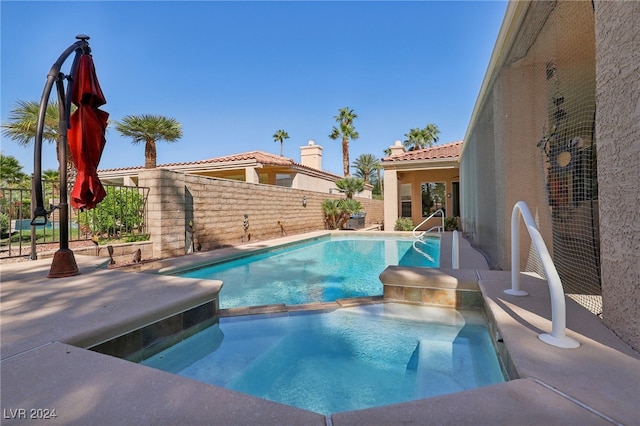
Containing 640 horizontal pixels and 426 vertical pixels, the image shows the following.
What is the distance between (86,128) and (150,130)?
11015mm

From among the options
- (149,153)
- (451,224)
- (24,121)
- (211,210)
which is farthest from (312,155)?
(24,121)

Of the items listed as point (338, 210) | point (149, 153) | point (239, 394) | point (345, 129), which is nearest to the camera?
point (239, 394)

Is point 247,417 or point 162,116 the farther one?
point 162,116

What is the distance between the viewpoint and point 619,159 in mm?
1917

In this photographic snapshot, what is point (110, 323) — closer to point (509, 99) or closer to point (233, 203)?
point (509, 99)

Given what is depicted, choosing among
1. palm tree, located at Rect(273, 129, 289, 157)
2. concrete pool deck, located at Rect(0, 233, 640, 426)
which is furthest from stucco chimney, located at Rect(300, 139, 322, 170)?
concrete pool deck, located at Rect(0, 233, 640, 426)

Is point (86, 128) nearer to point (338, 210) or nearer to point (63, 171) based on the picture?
point (63, 171)

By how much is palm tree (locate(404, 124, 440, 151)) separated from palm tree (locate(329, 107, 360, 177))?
635cm

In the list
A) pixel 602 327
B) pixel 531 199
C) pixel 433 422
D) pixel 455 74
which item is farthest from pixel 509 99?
pixel 455 74

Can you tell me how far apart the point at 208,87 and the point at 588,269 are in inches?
753

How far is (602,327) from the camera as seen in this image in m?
2.12

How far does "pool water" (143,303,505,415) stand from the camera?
2309 mm

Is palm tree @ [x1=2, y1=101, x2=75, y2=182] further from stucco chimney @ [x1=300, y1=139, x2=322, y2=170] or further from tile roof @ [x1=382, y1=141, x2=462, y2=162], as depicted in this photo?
stucco chimney @ [x1=300, y1=139, x2=322, y2=170]

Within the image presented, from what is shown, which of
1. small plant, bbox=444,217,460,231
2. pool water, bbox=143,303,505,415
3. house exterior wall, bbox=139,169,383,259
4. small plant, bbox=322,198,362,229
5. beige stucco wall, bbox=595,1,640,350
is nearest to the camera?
beige stucco wall, bbox=595,1,640,350
